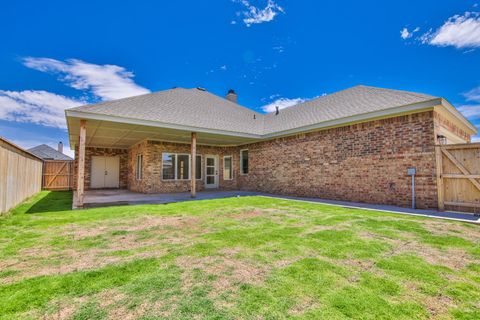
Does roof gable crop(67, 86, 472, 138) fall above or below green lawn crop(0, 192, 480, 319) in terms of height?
above

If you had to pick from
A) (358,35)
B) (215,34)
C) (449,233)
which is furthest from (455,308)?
(215,34)

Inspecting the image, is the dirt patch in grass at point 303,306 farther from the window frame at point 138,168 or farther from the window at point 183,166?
the window frame at point 138,168

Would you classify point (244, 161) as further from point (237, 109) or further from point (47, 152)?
point (47, 152)

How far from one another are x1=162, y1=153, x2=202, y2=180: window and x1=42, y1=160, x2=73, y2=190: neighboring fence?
9281mm

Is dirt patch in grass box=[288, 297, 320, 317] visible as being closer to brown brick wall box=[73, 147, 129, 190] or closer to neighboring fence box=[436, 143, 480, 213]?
neighboring fence box=[436, 143, 480, 213]

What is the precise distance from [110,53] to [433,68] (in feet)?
52.4

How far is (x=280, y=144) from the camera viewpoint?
12500 mm

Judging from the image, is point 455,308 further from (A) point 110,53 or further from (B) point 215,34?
(A) point 110,53

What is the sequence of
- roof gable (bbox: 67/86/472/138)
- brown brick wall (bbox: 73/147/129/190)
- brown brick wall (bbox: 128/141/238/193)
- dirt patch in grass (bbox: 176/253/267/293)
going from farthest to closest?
brown brick wall (bbox: 73/147/129/190)
brown brick wall (bbox: 128/141/238/193)
roof gable (bbox: 67/86/472/138)
dirt patch in grass (bbox: 176/253/267/293)

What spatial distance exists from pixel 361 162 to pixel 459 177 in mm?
2816

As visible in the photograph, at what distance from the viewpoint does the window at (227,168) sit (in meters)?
15.9

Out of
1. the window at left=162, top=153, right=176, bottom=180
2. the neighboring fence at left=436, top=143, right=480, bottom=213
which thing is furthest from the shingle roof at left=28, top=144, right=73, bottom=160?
the neighboring fence at left=436, top=143, right=480, bottom=213

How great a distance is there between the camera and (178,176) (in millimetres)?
13883

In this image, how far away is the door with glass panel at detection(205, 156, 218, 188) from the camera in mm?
15414
